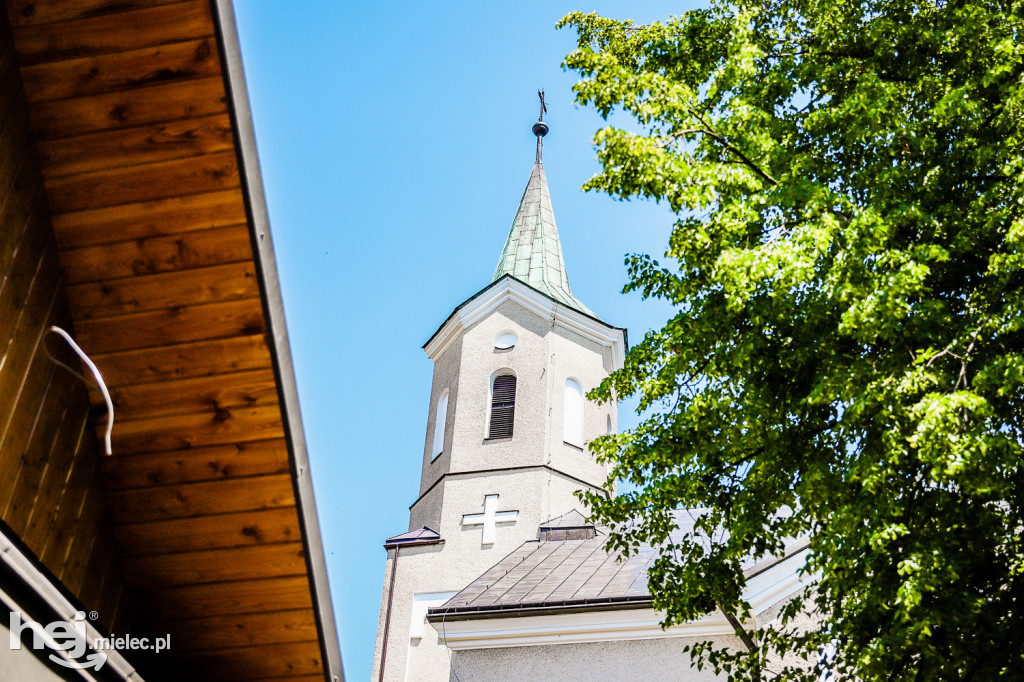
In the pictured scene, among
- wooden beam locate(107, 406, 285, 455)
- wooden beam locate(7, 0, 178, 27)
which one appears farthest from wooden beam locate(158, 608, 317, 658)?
wooden beam locate(7, 0, 178, 27)

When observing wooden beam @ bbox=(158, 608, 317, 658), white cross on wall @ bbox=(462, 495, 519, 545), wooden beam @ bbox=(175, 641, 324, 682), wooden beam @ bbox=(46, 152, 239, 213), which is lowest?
wooden beam @ bbox=(175, 641, 324, 682)

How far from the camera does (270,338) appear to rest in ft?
15.3

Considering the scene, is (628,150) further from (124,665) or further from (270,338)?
(124,665)

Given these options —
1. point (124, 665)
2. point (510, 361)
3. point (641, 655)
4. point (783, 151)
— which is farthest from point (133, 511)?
point (510, 361)

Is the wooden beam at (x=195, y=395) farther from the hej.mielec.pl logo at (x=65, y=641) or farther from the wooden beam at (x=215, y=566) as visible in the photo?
the hej.mielec.pl logo at (x=65, y=641)

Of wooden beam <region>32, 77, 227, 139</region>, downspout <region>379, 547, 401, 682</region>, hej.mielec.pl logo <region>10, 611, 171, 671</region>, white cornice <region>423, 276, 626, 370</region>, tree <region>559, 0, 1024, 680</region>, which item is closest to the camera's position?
hej.mielec.pl logo <region>10, 611, 171, 671</region>

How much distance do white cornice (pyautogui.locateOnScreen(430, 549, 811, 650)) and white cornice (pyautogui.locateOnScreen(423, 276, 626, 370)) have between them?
10.4 m

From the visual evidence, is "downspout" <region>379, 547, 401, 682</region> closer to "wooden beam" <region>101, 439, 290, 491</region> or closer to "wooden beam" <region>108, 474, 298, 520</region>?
"wooden beam" <region>108, 474, 298, 520</region>

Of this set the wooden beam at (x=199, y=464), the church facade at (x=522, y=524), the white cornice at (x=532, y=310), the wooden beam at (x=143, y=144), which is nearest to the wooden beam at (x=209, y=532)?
the wooden beam at (x=199, y=464)

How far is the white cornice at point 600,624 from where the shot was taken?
1178 cm

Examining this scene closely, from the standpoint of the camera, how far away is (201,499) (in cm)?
525

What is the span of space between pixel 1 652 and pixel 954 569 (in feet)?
16.9

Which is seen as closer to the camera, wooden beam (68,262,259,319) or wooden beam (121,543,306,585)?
wooden beam (68,262,259,319)

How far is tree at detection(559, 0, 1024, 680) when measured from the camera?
643 cm
